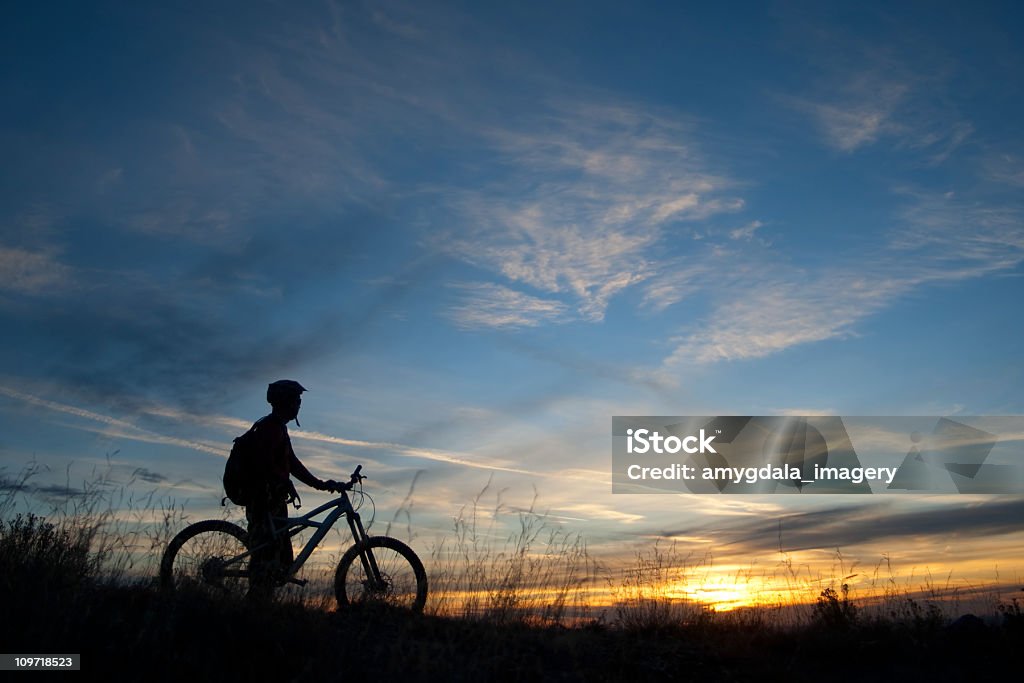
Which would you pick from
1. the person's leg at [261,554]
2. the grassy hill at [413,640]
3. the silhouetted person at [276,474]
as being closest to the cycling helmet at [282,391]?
the silhouetted person at [276,474]

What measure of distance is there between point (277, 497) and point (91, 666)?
3.06 m

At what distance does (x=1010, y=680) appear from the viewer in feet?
27.1

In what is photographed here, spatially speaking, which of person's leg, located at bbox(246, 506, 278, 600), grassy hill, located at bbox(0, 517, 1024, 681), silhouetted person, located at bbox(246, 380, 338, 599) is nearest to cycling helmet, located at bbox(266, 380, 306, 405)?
silhouetted person, located at bbox(246, 380, 338, 599)

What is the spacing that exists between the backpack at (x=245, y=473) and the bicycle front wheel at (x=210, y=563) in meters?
0.36

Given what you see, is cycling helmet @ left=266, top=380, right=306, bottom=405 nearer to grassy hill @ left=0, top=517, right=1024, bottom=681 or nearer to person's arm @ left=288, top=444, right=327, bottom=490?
person's arm @ left=288, top=444, right=327, bottom=490

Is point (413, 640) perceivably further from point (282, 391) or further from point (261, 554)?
point (282, 391)

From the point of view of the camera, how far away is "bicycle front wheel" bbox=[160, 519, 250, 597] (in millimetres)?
8211

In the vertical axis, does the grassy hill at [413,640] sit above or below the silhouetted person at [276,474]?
below

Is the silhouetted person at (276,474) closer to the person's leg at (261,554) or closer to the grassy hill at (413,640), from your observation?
the person's leg at (261,554)

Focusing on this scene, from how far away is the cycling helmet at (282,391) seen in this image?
9219 mm

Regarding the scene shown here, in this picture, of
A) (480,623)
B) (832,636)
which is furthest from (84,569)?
(832,636)

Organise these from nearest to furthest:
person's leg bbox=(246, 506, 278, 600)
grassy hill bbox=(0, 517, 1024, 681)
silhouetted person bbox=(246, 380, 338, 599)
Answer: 1. grassy hill bbox=(0, 517, 1024, 681)
2. person's leg bbox=(246, 506, 278, 600)
3. silhouetted person bbox=(246, 380, 338, 599)

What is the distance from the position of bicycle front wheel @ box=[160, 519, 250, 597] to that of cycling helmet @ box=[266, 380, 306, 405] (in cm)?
155

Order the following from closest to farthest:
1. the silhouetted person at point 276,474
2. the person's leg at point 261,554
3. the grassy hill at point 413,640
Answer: the grassy hill at point 413,640 → the person's leg at point 261,554 → the silhouetted person at point 276,474
